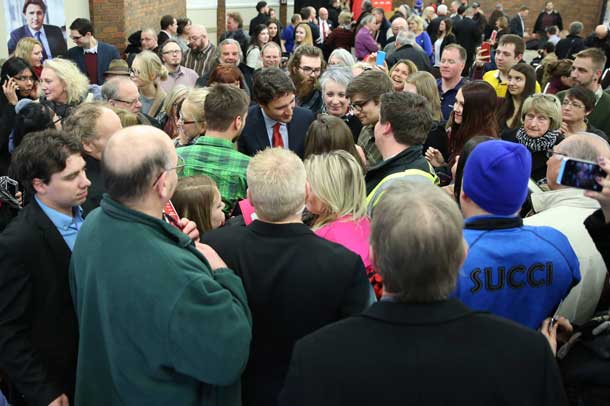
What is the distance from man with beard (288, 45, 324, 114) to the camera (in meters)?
5.75

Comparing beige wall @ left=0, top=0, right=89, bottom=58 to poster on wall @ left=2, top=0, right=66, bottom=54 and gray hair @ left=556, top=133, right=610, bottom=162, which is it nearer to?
poster on wall @ left=2, top=0, right=66, bottom=54

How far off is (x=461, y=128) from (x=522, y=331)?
307 centimetres

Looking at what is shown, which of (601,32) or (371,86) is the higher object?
(371,86)

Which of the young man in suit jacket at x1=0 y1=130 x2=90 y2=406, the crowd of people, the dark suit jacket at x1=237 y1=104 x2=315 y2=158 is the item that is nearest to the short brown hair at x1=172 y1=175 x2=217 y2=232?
the crowd of people

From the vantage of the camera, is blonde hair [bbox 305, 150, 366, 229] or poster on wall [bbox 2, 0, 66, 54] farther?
poster on wall [bbox 2, 0, 66, 54]

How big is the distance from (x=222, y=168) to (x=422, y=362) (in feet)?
6.95

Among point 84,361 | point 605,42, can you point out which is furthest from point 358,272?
point 605,42

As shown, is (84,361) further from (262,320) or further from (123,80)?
(123,80)

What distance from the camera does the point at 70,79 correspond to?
503 centimetres

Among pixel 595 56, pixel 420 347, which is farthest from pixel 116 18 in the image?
pixel 420 347

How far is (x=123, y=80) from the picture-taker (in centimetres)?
457

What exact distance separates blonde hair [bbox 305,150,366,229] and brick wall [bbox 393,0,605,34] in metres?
20.5

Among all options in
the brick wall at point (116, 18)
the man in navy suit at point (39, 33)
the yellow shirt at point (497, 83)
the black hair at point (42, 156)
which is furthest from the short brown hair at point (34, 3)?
the black hair at point (42, 156)

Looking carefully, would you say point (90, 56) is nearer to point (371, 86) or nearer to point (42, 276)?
point (371, 86)
